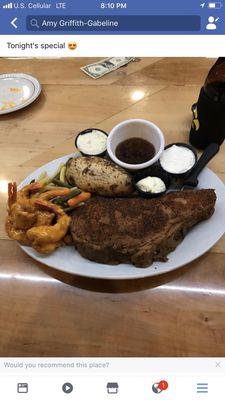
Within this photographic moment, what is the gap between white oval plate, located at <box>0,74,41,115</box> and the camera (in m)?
1.17

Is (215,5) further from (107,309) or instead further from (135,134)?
(107,309)

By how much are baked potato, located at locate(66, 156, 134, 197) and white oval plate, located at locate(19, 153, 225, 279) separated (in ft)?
0.54

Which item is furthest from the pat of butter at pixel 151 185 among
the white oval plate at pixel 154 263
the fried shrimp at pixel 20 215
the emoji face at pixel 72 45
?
the emoji face at pixel 72 45

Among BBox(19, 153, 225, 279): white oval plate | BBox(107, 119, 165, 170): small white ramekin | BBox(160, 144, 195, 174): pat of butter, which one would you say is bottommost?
BBox(19, 153, 225, 279): white oval plate

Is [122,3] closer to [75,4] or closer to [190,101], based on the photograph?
[75,4]

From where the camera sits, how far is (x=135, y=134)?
39.1 inches

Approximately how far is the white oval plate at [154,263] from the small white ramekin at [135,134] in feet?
0.69

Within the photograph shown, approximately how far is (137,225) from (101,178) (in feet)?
0.55

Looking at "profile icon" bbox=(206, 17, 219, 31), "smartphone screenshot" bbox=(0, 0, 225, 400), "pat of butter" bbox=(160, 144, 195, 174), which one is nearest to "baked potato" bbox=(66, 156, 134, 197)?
"smartphone screenshot" bbox=(0, 0, 225, 400)

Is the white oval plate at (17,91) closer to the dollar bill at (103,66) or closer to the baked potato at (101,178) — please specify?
the dollar bill at (103,66)

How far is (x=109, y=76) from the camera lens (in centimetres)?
127
